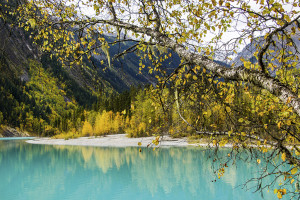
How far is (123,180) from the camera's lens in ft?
63.1

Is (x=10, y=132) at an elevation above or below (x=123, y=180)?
above

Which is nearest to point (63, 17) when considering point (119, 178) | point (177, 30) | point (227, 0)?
point (177, 30)

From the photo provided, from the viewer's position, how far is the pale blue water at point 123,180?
1567 centimetres

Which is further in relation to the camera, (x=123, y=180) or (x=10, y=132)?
(x=10, y=132)

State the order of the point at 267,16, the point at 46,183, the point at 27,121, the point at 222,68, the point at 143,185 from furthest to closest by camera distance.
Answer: the point at 27,121 < the point at 46,183 < the point at 143,185 < the point at 222,68 < the point at 267,16

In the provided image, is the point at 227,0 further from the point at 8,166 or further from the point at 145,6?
the point at 8,166

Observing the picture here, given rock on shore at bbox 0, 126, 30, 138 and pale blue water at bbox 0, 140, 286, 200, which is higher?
rock on shore at bbox 0, 126, 30, 138

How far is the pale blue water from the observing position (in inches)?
617

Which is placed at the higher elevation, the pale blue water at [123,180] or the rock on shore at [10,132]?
the rock on shore at [10,132]

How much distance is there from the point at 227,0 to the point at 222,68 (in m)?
0.84

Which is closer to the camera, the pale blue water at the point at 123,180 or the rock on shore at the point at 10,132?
the pale blue water at the point at 123,180

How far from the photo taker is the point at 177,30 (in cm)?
455

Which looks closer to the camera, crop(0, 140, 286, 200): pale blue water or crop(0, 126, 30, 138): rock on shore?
crop(0, 140, 286, 200): pale blue water

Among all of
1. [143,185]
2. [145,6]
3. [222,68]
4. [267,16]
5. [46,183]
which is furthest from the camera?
[46,183]
